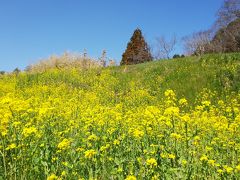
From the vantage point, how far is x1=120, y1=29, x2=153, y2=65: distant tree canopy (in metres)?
39.2

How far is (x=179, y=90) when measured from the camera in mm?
18234

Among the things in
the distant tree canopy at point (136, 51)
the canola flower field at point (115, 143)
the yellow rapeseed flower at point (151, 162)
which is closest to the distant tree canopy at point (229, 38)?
the distant tree canopy at point (136, 51)

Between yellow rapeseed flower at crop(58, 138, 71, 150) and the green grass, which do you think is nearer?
yellow rapeseed flower at crop(58, 138, 71, 150)

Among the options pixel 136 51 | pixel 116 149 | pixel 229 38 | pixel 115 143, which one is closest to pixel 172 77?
pixel 116 149

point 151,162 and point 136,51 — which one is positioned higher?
point 136,51

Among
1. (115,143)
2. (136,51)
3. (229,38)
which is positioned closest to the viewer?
(115,143)

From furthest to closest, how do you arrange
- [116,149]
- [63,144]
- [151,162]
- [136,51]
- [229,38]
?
[229,38], [136,51], [116,149], [63,144], [151,162]

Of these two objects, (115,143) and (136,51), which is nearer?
(115,143)

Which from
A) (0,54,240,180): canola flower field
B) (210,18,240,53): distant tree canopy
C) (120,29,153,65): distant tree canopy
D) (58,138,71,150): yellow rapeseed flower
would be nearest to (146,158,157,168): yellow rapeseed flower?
(0,54,240,180): canola flower field

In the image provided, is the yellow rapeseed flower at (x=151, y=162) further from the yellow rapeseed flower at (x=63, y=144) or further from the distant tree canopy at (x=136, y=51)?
the distant tree canopy at (x=136, y=51)

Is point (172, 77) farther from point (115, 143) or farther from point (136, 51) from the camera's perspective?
point (136, 51)

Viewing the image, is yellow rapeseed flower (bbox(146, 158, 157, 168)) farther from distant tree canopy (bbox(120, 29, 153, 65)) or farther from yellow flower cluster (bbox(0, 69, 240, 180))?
distant tree canopy (bbox(120, 29, 153, 65))

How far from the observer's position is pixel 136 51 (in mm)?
40250

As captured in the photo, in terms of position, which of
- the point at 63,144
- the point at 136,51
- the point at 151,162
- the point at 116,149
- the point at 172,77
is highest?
the point at 136,51
